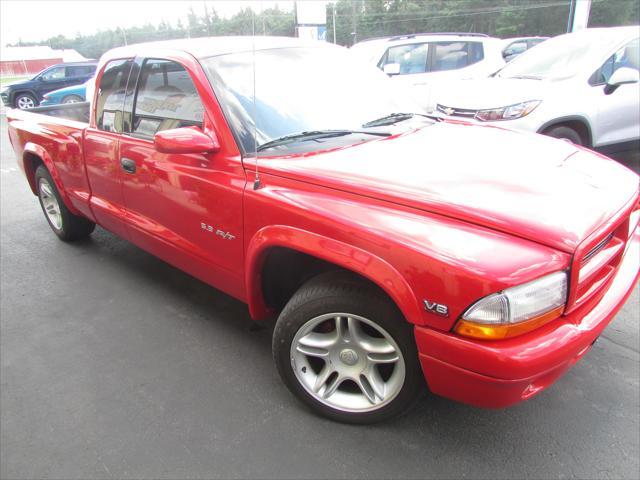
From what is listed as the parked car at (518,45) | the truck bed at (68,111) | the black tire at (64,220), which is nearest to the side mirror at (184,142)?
the black tire at (64,220)

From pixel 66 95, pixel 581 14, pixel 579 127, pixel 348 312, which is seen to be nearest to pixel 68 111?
pixel 348 312

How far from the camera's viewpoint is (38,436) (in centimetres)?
220

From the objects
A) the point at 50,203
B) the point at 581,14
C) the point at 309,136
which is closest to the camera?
the point at 309,136

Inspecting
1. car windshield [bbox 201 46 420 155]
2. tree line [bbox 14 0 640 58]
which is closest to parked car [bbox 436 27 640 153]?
tree line [bbox 14 0 640 58]

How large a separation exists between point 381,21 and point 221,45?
581cm

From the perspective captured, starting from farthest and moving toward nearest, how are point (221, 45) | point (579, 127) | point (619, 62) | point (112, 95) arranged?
point (619, 62), point (579, 127), point (112, 95), point (221, 45)

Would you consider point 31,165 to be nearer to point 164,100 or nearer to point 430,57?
point 164,100

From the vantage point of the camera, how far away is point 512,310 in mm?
1584

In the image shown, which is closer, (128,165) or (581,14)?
(128,165)

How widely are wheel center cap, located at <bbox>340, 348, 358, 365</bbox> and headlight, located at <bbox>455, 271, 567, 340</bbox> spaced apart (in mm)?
590

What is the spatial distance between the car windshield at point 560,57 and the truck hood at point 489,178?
336cm

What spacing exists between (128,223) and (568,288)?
8.85ft

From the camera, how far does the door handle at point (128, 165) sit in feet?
9.61

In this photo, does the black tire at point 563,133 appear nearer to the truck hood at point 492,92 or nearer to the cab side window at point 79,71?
the truck hood at point 492,92
